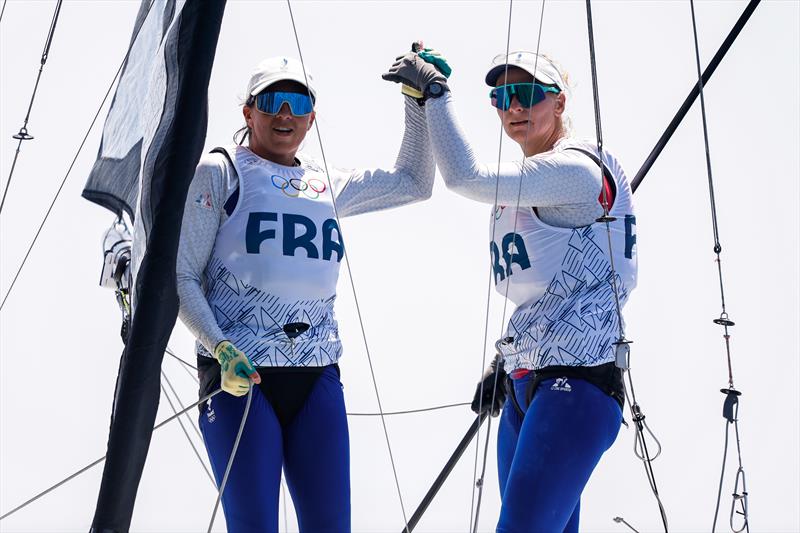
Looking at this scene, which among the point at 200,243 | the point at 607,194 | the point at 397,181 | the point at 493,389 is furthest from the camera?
the point at 493,389

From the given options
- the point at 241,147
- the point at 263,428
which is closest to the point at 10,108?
the point at 241,147

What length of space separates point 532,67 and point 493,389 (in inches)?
24.6

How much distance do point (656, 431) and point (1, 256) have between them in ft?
7.60

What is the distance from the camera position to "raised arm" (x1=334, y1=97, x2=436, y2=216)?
2.02 m

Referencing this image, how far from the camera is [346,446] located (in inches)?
74.1

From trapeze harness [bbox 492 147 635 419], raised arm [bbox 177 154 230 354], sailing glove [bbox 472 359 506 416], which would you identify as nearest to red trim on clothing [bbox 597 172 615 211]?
trapeze harness [bbox 492 147 635 419]

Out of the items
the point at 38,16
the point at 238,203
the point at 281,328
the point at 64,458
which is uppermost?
the point at 38,16

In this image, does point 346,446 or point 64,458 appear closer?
point 346,446

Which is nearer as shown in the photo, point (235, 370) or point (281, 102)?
point (235, 370)

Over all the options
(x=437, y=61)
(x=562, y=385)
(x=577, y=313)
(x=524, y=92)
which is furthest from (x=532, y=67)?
(x=562, y=385)

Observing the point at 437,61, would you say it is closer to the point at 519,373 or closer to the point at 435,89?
the point at 435,89

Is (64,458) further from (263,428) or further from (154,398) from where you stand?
(154,398)

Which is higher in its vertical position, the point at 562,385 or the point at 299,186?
the point at 299,186

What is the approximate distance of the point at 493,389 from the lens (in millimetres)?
2240
